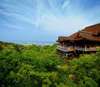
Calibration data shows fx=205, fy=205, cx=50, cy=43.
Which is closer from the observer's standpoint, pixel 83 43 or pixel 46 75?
pixel 46 75

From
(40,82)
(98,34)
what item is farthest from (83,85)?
(98,34)

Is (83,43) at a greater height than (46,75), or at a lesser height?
greater

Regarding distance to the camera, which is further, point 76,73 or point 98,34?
point 98,34

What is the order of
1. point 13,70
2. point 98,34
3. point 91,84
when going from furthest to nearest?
point 98,34 → point 13,70 → point 91,84

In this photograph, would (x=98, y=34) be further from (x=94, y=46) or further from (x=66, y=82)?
(x=66, y=82)

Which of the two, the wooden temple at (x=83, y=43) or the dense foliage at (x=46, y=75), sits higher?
the wooden temple at (x=83, y=43)

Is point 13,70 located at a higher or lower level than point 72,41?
lower

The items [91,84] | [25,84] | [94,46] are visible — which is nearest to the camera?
[91,84]

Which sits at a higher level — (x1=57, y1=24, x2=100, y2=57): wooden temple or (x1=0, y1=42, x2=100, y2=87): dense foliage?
(x1=57, y1=24, x2=100, y2=57): wooden temple

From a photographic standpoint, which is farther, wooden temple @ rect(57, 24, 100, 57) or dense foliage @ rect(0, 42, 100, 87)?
wooden temple @ rect(57, 24, 100, 57)

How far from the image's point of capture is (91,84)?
59.6 feet

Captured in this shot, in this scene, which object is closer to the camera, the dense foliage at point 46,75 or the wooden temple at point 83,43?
the dense foliage at point 46,75

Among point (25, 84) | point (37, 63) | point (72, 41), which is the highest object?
point (72, 41)

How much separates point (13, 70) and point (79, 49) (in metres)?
22.7
